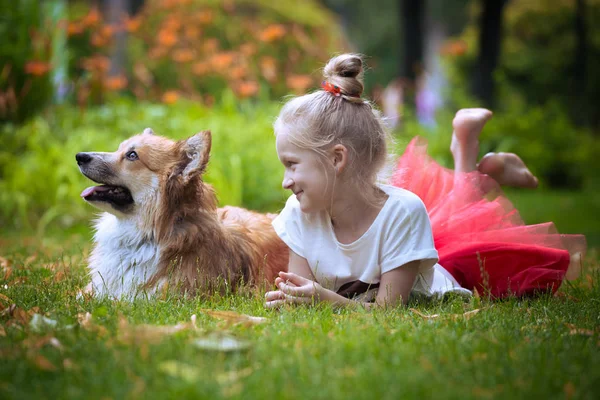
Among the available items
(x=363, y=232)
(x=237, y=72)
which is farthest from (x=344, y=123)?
(x=237, y=72)

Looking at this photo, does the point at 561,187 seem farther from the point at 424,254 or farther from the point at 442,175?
the point at 424,254

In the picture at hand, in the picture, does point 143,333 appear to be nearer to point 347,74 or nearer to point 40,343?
point 40,343

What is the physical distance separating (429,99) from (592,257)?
7182 millimetres

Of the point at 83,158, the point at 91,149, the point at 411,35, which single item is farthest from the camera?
the point at 411,35

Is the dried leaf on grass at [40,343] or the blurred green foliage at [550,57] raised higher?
the blurred green foliage at [550,57]

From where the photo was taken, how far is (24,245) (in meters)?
6.16

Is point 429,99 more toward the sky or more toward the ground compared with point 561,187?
more toward the sky

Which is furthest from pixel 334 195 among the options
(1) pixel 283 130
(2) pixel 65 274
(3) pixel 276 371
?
(2) pixel 65 274

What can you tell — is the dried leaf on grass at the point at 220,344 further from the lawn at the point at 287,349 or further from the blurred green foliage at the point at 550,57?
the blurred green foliage at the point at 550,57

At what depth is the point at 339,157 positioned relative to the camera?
3.68 m

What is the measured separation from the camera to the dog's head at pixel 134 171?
4.04 metres

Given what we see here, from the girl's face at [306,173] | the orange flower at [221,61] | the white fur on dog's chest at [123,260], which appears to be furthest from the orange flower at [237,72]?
the girl's face at [306,173]

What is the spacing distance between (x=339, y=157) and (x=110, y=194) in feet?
4.42

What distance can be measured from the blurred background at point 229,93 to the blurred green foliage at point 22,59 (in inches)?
0.7
